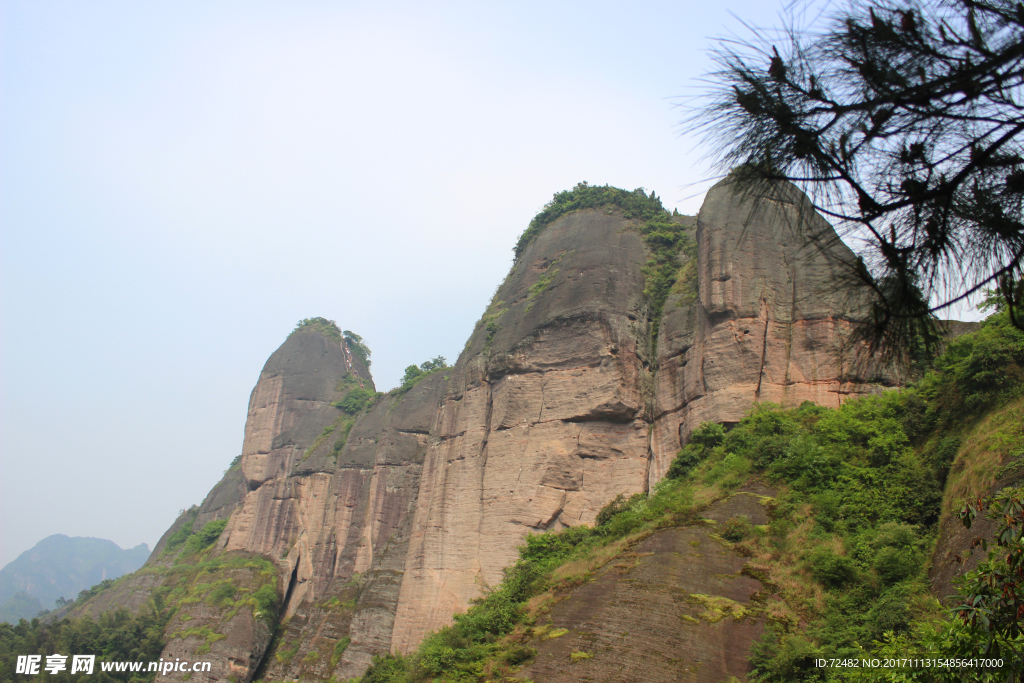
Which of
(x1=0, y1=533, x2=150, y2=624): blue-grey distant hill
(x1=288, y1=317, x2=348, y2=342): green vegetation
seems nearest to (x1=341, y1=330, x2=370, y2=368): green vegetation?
(x1=288, y1=317, x2=348, y2=342): green vegetation

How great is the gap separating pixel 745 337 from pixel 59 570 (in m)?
196

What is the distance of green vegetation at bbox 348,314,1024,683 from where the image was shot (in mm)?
12406

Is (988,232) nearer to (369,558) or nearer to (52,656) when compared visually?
(369,558)

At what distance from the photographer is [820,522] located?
1547 centimetres

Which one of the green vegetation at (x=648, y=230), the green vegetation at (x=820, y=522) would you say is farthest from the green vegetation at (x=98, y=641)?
the green vegetation at (x=648, y=230)

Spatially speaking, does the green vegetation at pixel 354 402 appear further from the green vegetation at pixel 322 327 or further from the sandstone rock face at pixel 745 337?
the sandstone rock face at pixel 745 337

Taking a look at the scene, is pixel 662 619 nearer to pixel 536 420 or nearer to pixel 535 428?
pixel 535 428

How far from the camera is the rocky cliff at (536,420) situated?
2164 cm

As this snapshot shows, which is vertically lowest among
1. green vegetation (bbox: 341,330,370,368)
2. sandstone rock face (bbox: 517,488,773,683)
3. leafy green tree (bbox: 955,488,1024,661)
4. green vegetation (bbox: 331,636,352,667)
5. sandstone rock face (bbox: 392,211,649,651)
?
green vegetation (bbox: 331,636,352,667)

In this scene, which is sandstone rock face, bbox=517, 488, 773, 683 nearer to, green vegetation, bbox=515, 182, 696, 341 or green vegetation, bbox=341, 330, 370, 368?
green vegetation, bbox=515, 182, 696, 341

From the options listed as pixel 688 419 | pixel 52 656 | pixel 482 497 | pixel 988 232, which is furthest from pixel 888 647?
pixel 52 656

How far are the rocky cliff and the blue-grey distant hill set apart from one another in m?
130

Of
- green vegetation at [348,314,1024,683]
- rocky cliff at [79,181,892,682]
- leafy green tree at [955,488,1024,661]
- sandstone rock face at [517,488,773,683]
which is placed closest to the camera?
leafy green tree at [955,488,1024,661]

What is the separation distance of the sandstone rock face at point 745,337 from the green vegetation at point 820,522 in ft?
2.93
